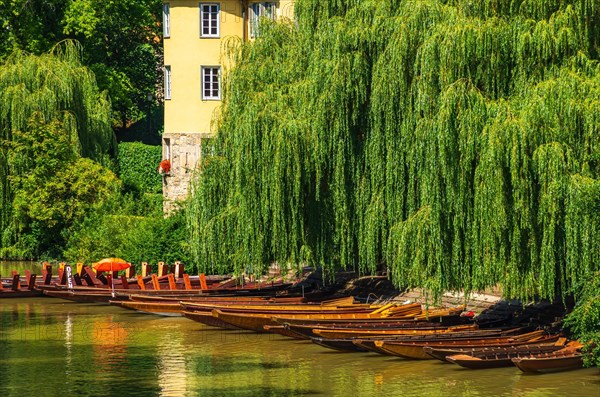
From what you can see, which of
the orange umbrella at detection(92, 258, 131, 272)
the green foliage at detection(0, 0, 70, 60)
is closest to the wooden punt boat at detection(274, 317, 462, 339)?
the orange umbrella at detection(92, 258, 131, 272)

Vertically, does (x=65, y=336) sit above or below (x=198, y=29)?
below

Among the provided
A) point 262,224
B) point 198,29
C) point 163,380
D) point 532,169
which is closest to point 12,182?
point 198,29

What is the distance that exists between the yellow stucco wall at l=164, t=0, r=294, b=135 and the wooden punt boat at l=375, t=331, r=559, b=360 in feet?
102

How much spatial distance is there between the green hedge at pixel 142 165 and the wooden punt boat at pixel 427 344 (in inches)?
1527

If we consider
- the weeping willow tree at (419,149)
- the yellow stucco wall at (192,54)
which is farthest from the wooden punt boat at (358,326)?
the yellow stucco wall at (192,54)

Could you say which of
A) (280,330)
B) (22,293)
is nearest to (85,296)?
(22,293)

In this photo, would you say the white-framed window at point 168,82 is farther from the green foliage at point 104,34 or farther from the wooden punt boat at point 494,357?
the wooden punt boat at point 494,357

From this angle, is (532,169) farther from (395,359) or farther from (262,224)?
(262,224)

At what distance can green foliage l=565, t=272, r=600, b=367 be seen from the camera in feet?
101

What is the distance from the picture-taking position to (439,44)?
1362 inches

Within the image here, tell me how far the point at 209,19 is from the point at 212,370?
107ft

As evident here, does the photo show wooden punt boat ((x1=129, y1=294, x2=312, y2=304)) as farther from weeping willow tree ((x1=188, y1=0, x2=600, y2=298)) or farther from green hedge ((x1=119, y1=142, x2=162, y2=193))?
green hedge ((x1=119, y1=142, x2=162, y2=193))

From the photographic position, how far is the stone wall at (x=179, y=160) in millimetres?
63469

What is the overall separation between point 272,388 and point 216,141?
15.4 m
